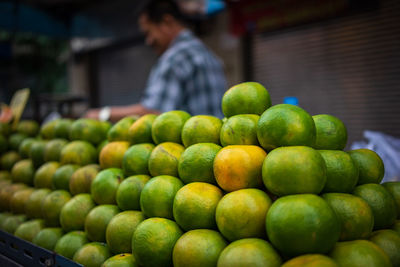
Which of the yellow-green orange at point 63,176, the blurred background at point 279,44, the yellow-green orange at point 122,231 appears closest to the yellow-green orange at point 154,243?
the yellow-green orange at point 122,231

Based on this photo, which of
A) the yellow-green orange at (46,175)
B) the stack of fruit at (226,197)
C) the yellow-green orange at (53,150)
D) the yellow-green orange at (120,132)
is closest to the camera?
the stack of fruit at (226,197)

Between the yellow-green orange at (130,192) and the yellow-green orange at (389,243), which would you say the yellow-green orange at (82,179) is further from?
the yellow-green orange at (389,243)

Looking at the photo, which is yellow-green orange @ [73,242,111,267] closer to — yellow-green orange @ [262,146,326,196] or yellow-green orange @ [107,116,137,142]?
yellow-green orange @ [107,116,137,142]

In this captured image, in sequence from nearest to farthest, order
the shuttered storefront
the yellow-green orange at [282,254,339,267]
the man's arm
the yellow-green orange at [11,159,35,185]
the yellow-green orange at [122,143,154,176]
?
the yellow-green orange at [282,254,339,267] < the yellow-green orange at [122,143,154,176] < the yellow-green orange at [11,159,35,185] < the man's arm < the shuttered storefront

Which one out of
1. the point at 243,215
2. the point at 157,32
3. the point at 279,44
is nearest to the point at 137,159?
the point at 243,215

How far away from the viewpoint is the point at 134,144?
201 cm

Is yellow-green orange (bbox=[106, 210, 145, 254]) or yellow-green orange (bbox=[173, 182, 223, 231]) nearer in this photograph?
yellow-green orange (bbox=[173, 182, 223, 231])

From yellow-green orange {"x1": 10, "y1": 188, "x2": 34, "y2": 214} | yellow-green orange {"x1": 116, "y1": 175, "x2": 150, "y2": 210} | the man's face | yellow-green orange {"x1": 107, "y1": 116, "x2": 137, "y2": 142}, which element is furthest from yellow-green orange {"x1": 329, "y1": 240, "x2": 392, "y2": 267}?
the man's face

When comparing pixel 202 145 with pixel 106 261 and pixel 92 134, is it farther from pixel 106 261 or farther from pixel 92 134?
pixel 92 134

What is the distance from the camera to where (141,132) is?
1.97m

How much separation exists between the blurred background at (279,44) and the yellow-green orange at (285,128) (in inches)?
142

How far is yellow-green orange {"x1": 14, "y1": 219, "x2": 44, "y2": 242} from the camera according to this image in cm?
207

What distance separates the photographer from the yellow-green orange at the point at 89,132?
2320 millimetres

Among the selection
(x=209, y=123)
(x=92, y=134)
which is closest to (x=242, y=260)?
(x=209, y=123)
